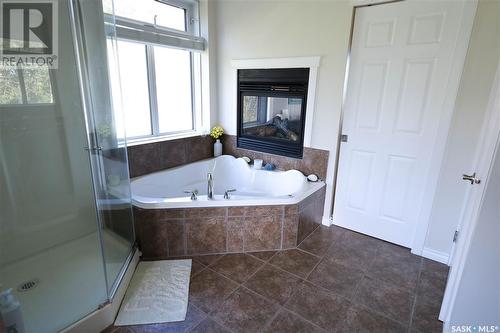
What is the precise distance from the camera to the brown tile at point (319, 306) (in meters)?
1.67

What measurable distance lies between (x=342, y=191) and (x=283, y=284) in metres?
1.26

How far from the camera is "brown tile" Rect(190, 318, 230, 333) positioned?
1.58 m

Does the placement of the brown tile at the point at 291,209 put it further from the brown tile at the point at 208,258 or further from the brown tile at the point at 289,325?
the brown tile at the point at 289,325

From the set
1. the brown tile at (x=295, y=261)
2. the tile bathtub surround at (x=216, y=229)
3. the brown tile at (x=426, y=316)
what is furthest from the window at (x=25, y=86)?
the brown tile at (x=426, y=316)

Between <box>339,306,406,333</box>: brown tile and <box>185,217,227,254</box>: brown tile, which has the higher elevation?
<box>185,217,227,254</box>: brown tile

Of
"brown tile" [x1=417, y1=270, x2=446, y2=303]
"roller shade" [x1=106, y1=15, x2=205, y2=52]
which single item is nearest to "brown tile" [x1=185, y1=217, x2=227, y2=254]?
"brown tile" [x1=417, y1=270, x2=446, y2=303]

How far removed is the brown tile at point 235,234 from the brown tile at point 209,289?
0.31m

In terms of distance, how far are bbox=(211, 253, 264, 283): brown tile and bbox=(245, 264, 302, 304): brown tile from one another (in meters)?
0.07

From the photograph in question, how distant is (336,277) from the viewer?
2.08 metres

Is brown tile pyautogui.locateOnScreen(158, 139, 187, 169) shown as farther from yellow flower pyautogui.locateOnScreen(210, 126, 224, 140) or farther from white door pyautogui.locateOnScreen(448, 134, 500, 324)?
white door pyautogui.locateOnScreen(448, 134, 500, 324)

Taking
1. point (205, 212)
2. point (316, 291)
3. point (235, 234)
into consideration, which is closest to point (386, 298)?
point (316, 291)

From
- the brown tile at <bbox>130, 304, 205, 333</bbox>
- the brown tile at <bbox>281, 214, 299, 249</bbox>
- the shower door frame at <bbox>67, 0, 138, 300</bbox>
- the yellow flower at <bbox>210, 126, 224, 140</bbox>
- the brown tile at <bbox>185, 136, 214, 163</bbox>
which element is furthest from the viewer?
the yellow flower at <bbox>210, 126, 224, 140</bbox>

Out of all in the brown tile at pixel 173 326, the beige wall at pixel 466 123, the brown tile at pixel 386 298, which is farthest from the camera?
the beige wall at pixel 466 123

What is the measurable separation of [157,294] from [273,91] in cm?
232
